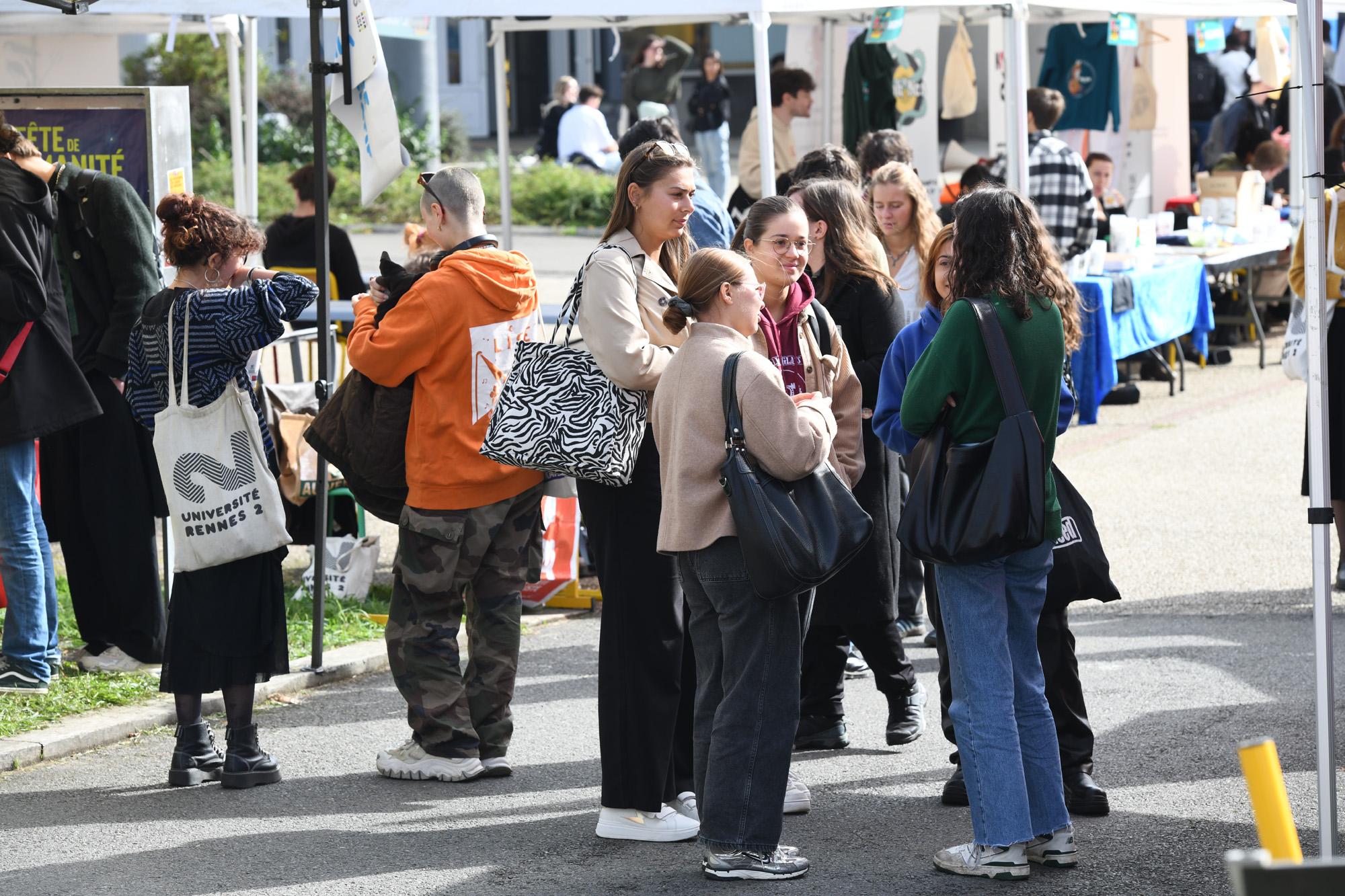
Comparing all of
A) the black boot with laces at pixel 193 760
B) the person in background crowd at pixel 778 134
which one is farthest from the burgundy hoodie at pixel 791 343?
the person in background crowd at pixel 778 134

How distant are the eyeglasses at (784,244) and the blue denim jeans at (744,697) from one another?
3.18 ft

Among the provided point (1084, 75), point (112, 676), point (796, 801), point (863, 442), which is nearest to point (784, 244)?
point (863, 442)

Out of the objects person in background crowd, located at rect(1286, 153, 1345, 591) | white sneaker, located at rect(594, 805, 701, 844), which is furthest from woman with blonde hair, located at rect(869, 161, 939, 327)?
white sneaker, located at rect(594, 805, 701, 844)

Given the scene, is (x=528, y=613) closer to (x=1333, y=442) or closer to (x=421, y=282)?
(x=421, y=282)

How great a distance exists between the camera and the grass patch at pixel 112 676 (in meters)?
5.89

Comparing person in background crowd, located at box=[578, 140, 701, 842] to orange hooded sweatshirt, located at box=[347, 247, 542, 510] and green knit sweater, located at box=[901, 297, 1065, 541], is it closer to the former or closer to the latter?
A: orange hooded sweatshirt, located at box=[347, 247, 542, 510]

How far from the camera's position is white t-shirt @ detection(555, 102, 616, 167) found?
24.2 m

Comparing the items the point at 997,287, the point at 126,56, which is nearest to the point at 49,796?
the point at 997,287

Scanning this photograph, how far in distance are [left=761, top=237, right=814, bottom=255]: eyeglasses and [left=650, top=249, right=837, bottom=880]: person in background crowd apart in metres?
0.52

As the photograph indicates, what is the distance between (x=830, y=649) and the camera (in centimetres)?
555

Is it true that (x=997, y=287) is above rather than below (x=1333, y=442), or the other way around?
above

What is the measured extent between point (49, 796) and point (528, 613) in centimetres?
268

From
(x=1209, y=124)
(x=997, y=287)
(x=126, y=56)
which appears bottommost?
(x=997, y=287)

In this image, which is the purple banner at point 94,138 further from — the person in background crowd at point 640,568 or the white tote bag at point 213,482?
the person in background crowd at point 640,568
